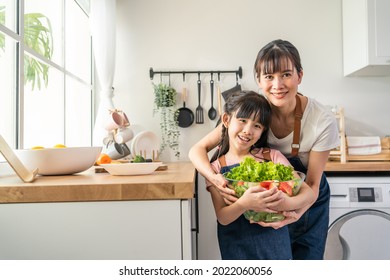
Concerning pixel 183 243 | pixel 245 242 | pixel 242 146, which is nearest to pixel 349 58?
pixel 242 146

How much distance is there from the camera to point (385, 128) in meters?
1.86

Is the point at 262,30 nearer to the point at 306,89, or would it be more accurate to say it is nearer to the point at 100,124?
the point at 306,89

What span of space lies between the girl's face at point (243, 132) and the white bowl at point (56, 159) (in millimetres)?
381

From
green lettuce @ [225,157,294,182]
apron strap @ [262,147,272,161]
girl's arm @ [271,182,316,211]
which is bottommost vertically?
girl's arm @ [271,182,316,211]

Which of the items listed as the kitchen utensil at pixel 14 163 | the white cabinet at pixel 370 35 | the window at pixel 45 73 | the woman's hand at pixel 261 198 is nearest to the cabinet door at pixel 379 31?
the white cabinet at pixel 370 35

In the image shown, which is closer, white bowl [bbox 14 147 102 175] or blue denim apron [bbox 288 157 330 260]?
white bowl [bbox 14 147 102 175]

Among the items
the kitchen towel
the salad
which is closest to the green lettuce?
the salad

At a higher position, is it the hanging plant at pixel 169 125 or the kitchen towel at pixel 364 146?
the hanging plant at pixel 169 125

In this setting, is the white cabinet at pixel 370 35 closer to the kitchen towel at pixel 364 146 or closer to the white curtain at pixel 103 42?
the kitchen towel at pixel 364 146

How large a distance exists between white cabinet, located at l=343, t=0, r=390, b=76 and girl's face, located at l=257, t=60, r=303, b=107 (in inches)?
37.9

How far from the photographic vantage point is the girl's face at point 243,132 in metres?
0.85

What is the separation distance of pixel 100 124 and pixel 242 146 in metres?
0.90

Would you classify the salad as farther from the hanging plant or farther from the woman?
the hanging plant

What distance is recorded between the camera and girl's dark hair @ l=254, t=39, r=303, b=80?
834mm
